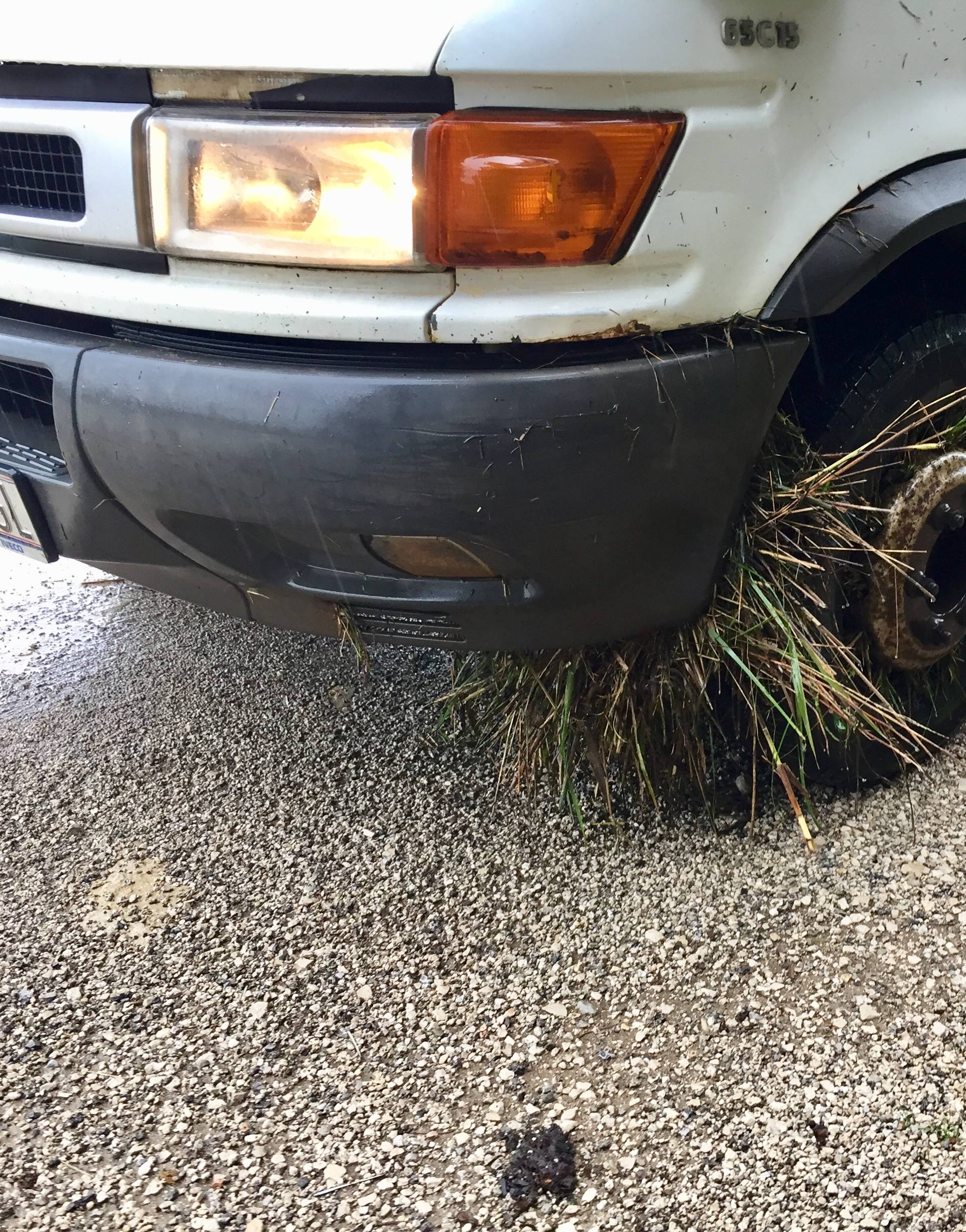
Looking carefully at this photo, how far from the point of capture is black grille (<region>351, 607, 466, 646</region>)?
1.74 m

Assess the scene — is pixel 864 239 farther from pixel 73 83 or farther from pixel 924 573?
pixel 73 83

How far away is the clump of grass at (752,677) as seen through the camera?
1840mm

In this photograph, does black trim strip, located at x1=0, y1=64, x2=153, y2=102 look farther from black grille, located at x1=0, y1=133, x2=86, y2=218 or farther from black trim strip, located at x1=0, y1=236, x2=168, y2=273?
black trim strip, located at x1=0, y1=236, x2=168, y2=273

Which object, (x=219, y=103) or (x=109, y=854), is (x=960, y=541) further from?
(x=109, y=854)

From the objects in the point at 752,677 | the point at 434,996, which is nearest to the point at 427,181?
the point at 752,677

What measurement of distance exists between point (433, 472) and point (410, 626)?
365 millimetres

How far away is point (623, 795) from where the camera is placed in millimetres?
2338

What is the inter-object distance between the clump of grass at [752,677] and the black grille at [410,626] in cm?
32

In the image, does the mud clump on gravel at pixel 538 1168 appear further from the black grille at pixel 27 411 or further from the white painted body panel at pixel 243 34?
the white painted body panel at pixel 243 34

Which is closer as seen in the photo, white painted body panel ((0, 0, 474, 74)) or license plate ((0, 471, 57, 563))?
white painted body panel ((0, 0, 474, 74))

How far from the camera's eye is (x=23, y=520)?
6.45 feet

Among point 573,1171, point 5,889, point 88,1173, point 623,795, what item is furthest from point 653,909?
point 5,889

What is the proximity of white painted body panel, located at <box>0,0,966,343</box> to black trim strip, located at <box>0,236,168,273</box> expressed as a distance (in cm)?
2

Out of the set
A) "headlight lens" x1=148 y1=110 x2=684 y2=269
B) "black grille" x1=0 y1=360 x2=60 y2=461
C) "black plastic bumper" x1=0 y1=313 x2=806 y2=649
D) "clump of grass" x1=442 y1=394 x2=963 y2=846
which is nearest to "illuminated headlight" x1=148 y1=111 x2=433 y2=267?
"headlight lens" x1=148 y1=110 x2=684 y2=269
